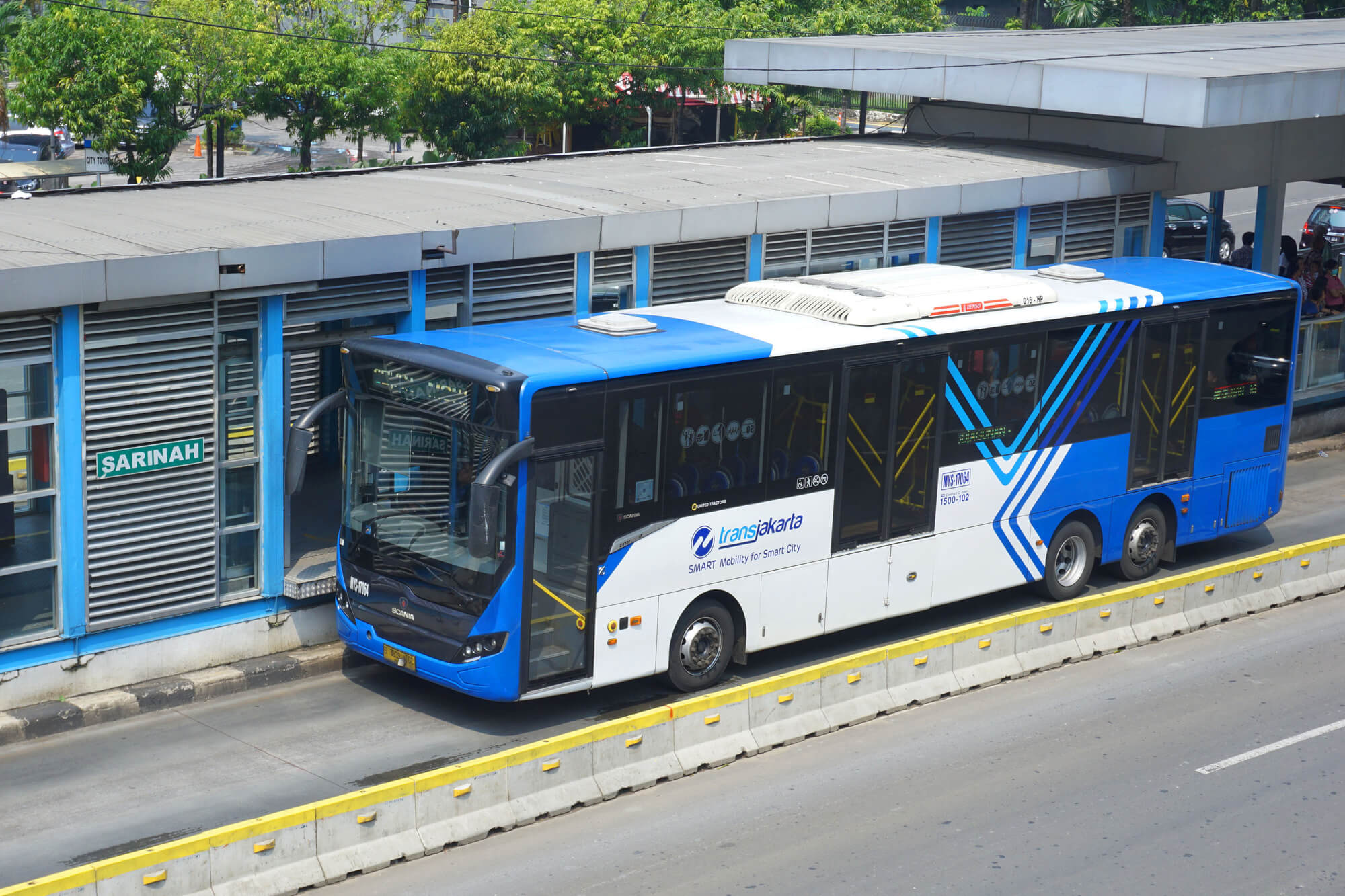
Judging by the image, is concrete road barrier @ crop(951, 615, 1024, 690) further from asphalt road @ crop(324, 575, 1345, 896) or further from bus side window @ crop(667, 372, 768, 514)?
bus side window @ crop(667, 372, 768, 514)

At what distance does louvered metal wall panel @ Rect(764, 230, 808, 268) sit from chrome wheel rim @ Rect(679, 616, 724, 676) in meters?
5.39

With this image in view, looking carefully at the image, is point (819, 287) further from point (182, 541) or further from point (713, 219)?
point (182, 541)

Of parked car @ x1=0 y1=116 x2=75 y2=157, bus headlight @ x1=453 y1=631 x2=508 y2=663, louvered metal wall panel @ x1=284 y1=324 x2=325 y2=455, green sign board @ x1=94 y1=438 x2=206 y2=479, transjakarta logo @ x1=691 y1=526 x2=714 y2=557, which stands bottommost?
bus headlight @ x1=453 y1=631 x2=508 y2=663

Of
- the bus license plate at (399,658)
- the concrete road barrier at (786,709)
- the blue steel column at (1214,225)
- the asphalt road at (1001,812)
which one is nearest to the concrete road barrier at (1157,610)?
the asphalt road at (1001,812)

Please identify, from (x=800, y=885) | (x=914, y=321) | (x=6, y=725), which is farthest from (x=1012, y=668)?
(x=6, y=725)

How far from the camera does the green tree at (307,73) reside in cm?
3641

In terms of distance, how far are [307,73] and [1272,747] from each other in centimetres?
2977

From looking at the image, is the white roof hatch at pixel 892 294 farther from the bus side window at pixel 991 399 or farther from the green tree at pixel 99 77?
the green tree at pixel 99 77

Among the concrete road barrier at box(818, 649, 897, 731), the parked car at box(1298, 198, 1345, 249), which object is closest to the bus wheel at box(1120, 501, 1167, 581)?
the concrete road barrier at box(818, 649, 897, 731)

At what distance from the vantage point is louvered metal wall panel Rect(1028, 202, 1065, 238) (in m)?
19.8

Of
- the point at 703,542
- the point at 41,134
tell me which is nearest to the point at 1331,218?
the point at 703,542

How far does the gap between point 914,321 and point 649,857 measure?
584 cm

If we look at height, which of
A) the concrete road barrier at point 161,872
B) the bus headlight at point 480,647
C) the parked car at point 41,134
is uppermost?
the parked car at point 41,134

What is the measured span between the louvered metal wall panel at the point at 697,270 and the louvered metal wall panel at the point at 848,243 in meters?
1.07
